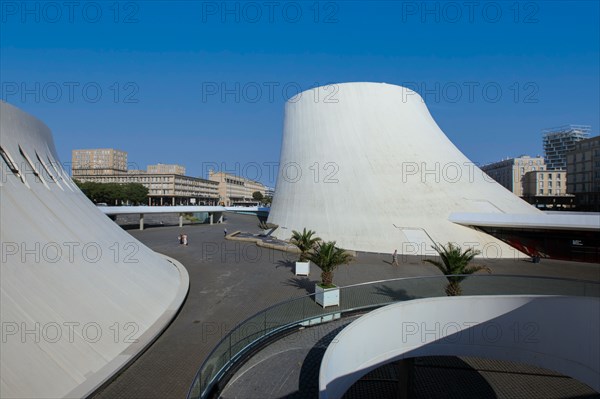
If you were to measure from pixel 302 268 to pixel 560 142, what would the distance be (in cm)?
10739

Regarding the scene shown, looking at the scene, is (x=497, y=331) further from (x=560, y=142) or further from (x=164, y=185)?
(x=560, y=142)

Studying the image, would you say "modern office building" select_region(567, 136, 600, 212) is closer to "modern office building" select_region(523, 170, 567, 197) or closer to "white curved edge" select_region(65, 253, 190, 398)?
"modern office building" select_region(523, 170, 567, 197)

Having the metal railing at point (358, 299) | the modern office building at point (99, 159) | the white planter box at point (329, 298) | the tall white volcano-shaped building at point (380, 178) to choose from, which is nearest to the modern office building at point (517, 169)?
the tall white volcano-shaped building at point (380, 178)

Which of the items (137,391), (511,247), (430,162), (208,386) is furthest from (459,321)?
(430,162)

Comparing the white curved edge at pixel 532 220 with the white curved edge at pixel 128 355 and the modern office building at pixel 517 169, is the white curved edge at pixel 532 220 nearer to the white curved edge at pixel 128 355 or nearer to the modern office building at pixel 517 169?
the white curved edge at pixel 128 355

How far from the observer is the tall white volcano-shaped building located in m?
19.3

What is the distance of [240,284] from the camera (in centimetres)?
1258

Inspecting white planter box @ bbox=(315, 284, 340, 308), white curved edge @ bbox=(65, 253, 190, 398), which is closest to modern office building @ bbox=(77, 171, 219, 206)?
white curved edge @ bbox=(65, 253, 190, 398)

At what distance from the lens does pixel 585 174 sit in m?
43.3

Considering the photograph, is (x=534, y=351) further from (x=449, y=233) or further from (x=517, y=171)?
(x=517, y=171)

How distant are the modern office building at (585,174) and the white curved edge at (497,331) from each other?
4613cm

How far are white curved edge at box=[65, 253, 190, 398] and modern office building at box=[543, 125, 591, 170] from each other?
104m

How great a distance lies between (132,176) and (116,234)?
7431 centimetres

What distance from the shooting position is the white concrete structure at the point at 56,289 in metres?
5.67
